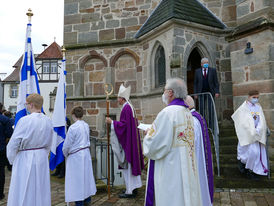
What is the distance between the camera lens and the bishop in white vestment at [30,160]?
10.5ft

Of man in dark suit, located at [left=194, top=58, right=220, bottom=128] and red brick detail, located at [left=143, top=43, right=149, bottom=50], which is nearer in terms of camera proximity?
man in dark suit, located at [left=194, top=58, right=220, bottom=128]

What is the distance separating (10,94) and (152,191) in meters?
36.8

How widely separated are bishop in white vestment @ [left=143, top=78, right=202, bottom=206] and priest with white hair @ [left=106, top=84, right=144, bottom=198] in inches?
70.1

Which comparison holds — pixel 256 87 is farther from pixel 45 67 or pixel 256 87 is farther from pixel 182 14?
pixel 45 67

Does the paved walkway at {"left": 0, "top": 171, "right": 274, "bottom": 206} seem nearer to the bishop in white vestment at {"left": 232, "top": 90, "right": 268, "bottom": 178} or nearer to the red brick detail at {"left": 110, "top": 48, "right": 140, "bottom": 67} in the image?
the bishop in white vestment at {"left": 232, "top": 90, "right": 268, "bottom": 178}

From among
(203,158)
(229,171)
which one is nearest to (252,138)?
(229,171)

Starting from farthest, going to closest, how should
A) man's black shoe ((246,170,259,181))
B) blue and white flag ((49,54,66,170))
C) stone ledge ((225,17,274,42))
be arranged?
stone ledge ((225,17,274,42)) → man's black shoe ((246,170,259,181)) → blue and white flag ((49,54,66,170))

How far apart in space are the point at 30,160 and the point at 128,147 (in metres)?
1.83

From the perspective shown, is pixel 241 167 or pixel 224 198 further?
pixel 241 167

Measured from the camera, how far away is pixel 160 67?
336 inches

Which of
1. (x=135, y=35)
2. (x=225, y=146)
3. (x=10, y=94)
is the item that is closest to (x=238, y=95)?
(x=225, y=146)

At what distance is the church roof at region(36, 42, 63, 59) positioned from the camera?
95.9 feet

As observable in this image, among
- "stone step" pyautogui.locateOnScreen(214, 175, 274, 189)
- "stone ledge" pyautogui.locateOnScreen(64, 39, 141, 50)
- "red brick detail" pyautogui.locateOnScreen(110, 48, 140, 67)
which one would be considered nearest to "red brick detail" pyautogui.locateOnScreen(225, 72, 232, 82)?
"red brick detail" pyautogui.locateOnScreen(110, 48, 140, 67)

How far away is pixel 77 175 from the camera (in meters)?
4.08
